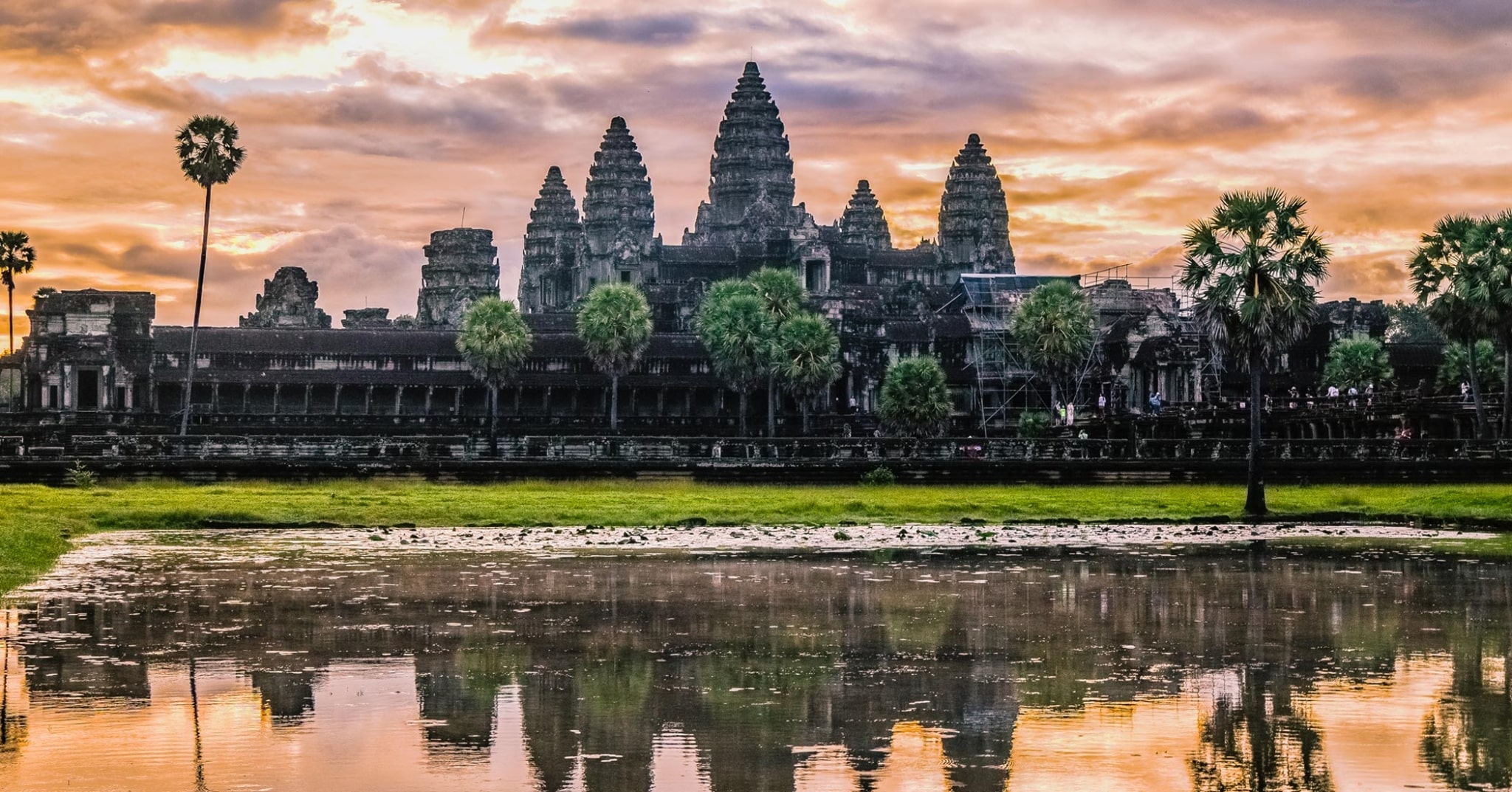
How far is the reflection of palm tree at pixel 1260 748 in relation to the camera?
13.5m

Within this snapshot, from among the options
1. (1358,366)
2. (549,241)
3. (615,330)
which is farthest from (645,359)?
(549,241)

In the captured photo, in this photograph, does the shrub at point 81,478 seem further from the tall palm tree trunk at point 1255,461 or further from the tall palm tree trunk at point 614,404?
the tall palm tree trunk at point 614,404

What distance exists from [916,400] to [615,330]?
16.5 m

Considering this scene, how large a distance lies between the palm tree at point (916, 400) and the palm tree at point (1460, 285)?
22.3 metres

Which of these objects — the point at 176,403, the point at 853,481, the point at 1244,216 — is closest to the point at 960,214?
the point at 176,403

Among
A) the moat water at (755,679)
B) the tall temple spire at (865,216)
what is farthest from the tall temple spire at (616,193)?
the moat water at (755,679)

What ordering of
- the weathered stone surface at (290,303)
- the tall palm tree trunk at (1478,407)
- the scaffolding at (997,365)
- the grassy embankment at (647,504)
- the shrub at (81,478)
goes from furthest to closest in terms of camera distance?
the weathered stone surface at (290,303) → the scaffolding at (997,365) → the tall palm tree trunk at (1478,407) → the shrub at (81,478) → the grassy embankment at (647,504)

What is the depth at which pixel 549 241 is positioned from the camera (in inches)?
5600

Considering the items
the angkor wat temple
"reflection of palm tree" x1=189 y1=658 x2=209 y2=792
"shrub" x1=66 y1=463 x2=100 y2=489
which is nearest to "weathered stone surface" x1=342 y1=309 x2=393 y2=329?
the angkor wat temple

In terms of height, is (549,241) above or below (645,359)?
above

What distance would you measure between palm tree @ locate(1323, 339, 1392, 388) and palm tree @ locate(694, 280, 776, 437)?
26.1 metres

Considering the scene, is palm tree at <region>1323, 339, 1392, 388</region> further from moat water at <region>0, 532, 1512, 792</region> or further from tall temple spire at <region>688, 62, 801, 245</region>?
moat water at <region>0, 532, 1512, 792</region>

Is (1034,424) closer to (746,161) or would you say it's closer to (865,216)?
(746,161)

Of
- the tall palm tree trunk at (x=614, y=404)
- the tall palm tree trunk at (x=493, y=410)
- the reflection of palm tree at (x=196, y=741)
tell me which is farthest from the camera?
the tall palm tree trunk at (x=614, y=404)
